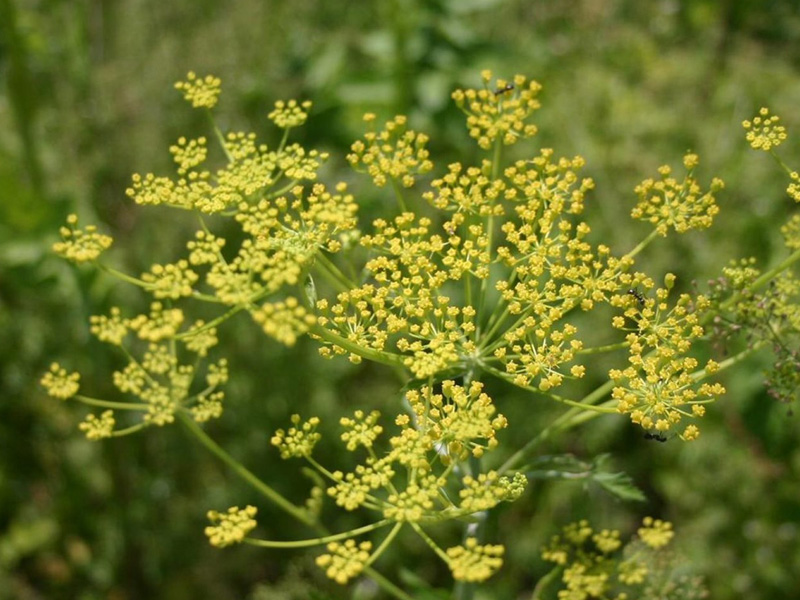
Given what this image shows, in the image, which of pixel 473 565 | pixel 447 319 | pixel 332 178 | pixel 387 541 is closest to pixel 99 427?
pixel 387 541

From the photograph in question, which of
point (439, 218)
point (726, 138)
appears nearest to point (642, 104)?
point (726, 138)

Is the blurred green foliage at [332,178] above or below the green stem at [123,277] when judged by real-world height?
below

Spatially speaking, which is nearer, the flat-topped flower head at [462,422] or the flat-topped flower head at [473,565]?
the flat-topped flower head at [473,565]

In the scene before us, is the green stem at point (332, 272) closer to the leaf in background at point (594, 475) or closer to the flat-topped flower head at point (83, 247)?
the flat-topped flower head at point (83, 247)

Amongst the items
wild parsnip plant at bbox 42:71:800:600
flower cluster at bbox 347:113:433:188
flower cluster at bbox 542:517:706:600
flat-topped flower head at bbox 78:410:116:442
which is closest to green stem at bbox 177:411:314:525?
wild parsnip plant at bbox 42:71:800:600

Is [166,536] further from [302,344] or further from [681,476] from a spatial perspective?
[681,476]

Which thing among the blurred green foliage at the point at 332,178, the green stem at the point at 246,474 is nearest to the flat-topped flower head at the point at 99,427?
the green stem at the point at 246,474

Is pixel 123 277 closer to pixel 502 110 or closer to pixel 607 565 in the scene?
pixel 502 110

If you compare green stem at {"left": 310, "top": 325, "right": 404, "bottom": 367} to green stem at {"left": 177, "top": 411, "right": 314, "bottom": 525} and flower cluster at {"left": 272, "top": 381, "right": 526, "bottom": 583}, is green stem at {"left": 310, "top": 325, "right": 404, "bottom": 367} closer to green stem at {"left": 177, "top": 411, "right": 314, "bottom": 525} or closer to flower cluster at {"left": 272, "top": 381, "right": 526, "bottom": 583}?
flower cluster at {"left": 272, "top": 381, "right": 526, "bottom": 583}
